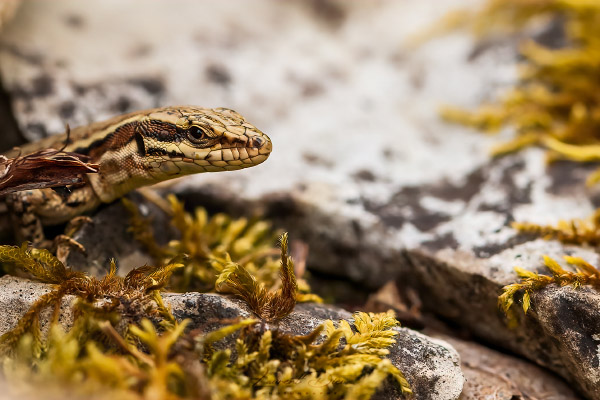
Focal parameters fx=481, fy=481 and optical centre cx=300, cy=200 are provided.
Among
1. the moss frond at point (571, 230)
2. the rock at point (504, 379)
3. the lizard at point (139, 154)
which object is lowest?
the rock at point (504, 379)

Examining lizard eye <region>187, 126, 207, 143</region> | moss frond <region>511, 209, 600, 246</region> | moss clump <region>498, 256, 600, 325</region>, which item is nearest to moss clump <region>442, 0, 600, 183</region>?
moss frond <region>511, 209, 600, 246</region>

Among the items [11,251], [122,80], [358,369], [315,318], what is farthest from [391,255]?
[122,80]

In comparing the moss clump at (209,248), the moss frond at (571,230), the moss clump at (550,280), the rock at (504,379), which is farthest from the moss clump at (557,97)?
the moss clump at (209,248)

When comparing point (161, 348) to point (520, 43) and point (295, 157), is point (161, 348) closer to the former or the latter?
point (295, 157)

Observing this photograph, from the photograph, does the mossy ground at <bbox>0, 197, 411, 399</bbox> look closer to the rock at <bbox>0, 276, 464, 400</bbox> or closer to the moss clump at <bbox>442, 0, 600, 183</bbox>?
the rock at <bbox>0, 276, 464, 400</bbox>

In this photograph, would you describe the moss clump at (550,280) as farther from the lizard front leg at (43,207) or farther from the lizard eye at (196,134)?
the lizard front leg at (43,207)

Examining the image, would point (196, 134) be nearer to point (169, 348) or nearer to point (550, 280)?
point (169, 348)

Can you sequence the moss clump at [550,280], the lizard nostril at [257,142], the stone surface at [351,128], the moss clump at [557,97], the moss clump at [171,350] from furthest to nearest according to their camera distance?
the moss clump at [557,97], the stone surface at [351,128], the lizard nostril at [257,142], the moss clump at [550,280], the moss clump at [171,350]

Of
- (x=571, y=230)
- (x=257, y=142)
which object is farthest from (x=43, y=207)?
(x=571, y=230)
